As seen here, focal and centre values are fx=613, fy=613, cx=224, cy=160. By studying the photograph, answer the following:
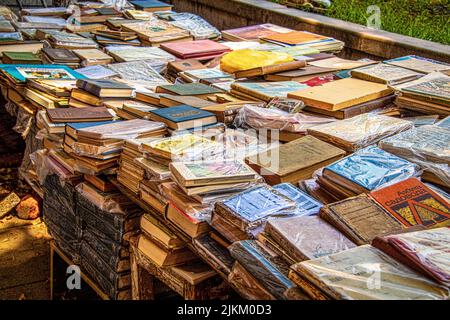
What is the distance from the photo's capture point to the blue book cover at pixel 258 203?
8.59ft

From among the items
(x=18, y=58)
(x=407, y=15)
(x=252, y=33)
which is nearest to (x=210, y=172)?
(x=18, y=58)

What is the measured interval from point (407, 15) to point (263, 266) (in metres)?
6.37

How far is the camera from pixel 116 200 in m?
3.60

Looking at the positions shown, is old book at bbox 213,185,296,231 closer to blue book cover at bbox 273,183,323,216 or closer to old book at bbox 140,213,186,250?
blue book cover at bbox 273,183,323,216

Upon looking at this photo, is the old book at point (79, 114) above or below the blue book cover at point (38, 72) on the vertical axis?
above

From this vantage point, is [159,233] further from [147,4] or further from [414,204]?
[147,4]

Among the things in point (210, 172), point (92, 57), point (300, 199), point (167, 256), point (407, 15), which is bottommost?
point (167, 256)

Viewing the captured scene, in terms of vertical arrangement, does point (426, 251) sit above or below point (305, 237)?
above

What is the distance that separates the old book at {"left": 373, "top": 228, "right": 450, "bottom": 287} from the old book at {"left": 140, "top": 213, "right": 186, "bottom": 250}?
1.17 metres

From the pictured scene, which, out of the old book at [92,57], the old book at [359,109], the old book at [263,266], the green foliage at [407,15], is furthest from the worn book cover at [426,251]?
the green foliage at [407,15]

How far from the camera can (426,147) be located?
123 inches

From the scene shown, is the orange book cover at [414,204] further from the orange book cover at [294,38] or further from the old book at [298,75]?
the orange book cover at [294,38]

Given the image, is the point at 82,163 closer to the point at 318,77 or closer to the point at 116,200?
the point at 116,200

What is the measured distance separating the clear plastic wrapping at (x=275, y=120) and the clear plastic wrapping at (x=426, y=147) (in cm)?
57
